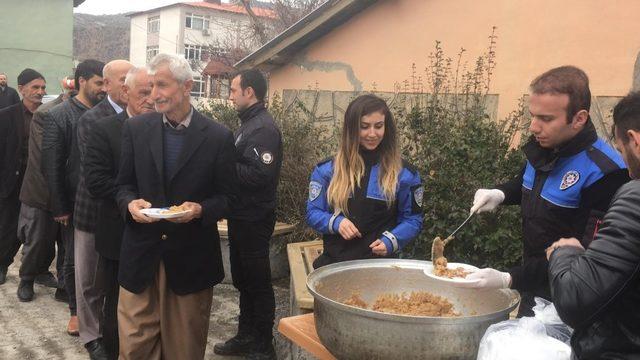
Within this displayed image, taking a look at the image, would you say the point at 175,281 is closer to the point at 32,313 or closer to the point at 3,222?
the point at 32,313

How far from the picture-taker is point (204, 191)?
324cm

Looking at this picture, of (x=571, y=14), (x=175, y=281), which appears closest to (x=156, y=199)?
(x=175, y=281)

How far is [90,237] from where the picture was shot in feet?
13.9

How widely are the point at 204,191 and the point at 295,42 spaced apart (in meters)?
6.63

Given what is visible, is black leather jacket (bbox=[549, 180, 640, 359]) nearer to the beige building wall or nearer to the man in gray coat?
the man in gray coat

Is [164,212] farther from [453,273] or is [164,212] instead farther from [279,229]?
[279,229]

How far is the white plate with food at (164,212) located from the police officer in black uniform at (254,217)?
1260 millimetres

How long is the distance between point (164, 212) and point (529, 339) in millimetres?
1812

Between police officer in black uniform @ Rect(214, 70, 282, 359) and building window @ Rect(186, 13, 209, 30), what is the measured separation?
64.8m

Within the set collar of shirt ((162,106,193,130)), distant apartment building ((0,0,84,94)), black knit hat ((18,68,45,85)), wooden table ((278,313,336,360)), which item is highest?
distant apartment building ((0,0,84,94))

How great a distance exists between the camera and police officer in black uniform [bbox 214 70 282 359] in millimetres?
4250

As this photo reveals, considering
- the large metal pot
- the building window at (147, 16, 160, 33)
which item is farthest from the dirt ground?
the building window at (147, 16, 160, 33)

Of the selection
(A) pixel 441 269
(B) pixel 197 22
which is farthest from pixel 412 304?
(B) pixel 197 22

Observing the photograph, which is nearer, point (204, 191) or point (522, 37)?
point (204, 191)
